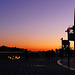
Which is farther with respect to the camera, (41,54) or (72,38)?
(41,54)

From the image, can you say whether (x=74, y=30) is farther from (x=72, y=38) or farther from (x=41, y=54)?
(x=41, y=54)

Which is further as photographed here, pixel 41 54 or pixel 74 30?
pixel 41 54

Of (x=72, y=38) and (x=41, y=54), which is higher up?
(x=72, y=38)

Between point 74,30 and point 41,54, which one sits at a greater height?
point 74,30

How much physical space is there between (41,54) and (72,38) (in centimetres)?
2762

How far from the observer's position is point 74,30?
71.7 m

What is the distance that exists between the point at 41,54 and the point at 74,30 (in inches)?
1185

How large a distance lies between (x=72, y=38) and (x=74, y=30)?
3.39m

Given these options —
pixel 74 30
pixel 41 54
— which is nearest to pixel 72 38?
pixel 74 30

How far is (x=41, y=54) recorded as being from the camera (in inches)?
3819
